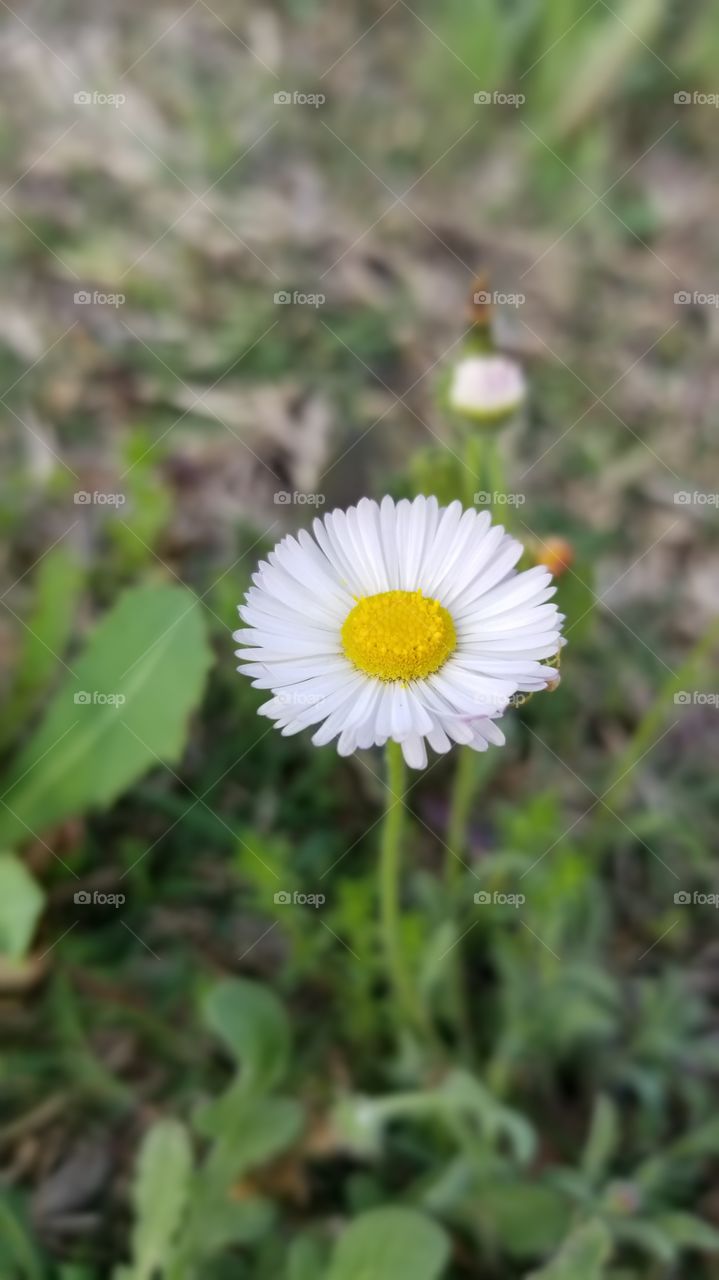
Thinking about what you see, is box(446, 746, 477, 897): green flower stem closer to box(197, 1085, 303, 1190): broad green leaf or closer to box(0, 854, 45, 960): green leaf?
box(197, 1085, 303, 1190): broad green leaf

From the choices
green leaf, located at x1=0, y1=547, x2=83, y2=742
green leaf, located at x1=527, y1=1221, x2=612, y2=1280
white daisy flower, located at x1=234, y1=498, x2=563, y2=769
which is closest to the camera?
white daisy flower, located at x1=234, y1=498, x2=563, y2=769

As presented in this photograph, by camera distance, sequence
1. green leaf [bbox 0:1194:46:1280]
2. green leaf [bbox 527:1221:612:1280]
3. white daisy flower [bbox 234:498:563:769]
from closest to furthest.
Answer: white daisy flower [bbox 234:498:563:769], green leaf [bbox 527:1221:612:1280], green leaf [bbox 0:1194:46:1280]

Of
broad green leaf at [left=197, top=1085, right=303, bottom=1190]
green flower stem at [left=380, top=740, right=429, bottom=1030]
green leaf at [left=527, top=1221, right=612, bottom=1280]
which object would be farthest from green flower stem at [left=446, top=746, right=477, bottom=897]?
green leaf at [left=527, top=1221, right=612, bottom=1280]

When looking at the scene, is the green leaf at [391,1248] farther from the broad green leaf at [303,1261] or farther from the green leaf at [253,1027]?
the green leaf at [253,1027]

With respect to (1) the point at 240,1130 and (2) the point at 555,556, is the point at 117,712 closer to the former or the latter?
(1) the point at 240,1130

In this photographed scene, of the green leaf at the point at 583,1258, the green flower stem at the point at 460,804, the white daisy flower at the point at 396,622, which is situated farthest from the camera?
the green flower stem at the point at 460,804

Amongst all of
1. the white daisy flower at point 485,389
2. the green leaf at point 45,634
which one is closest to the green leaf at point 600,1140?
the white daisy flower at point 485,389
